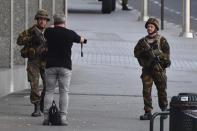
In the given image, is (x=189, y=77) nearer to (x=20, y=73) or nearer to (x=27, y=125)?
(x=20, y=73)

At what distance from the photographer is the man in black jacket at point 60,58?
1239 centimetres

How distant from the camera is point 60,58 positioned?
40.7 ft

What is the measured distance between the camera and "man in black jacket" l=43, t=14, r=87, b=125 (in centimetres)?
1239

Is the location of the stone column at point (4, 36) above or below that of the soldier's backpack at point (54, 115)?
above

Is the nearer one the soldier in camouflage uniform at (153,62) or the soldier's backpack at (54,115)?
the soldier's backpack at (54,115)

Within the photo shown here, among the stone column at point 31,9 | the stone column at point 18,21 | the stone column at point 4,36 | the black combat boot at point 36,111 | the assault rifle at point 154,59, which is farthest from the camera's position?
the stone column at point 31,9

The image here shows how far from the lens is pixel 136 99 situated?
16.0m

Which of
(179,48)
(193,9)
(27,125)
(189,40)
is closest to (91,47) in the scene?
(179,48)

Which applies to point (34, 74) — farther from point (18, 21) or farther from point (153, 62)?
point (18, 21)

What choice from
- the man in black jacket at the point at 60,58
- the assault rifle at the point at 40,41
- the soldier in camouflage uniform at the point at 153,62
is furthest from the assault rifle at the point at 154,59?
the assault rifle at the point at 40,41

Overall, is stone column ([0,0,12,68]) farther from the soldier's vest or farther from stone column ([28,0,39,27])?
the soldier's vest

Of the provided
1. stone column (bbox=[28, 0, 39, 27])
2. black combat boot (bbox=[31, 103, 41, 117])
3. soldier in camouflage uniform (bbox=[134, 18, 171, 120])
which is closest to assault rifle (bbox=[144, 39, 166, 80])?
soldier in camouflage uniform (bbox=[134, 18, 171, 120])

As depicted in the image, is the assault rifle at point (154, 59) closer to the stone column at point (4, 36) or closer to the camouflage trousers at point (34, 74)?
the camouflage trousers at point (34, 74)

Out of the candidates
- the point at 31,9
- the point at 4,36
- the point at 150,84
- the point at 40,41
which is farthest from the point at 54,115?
the point at 31,9
